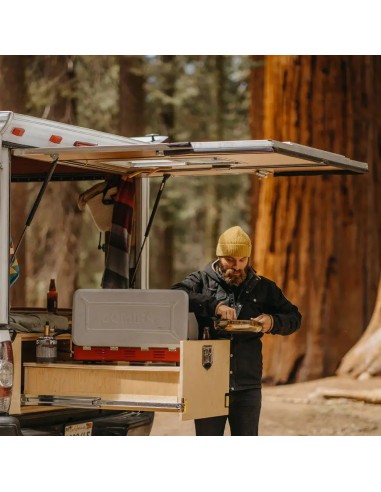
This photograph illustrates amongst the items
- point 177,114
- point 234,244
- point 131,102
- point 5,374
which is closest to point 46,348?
point 5,374

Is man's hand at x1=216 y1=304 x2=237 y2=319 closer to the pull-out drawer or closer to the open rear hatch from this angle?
the pull-out drawer

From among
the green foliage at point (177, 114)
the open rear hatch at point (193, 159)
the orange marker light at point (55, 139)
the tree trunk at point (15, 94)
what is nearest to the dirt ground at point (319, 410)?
the tree trunk at point (15, 94)

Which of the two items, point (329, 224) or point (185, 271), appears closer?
point (329, 224)

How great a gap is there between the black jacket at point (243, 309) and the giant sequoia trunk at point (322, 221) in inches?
250

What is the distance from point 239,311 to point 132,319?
75 cm

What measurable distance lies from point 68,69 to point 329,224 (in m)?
6.80

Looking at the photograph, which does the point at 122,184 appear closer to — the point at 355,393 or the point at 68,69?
the point at 355,393

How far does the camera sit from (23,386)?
22.7 ft

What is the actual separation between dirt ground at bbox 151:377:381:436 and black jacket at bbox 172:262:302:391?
5.96m

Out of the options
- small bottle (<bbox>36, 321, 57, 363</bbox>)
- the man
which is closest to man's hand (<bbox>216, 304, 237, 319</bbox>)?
the man

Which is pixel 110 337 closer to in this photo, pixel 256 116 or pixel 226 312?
pixel 226 312

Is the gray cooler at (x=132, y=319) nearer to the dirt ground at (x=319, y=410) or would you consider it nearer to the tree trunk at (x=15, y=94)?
the dirt ground at (x=319, y=410)

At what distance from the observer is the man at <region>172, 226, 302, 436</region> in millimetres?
6887

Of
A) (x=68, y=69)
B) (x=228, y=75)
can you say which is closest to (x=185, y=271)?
(x=228, y=75)
